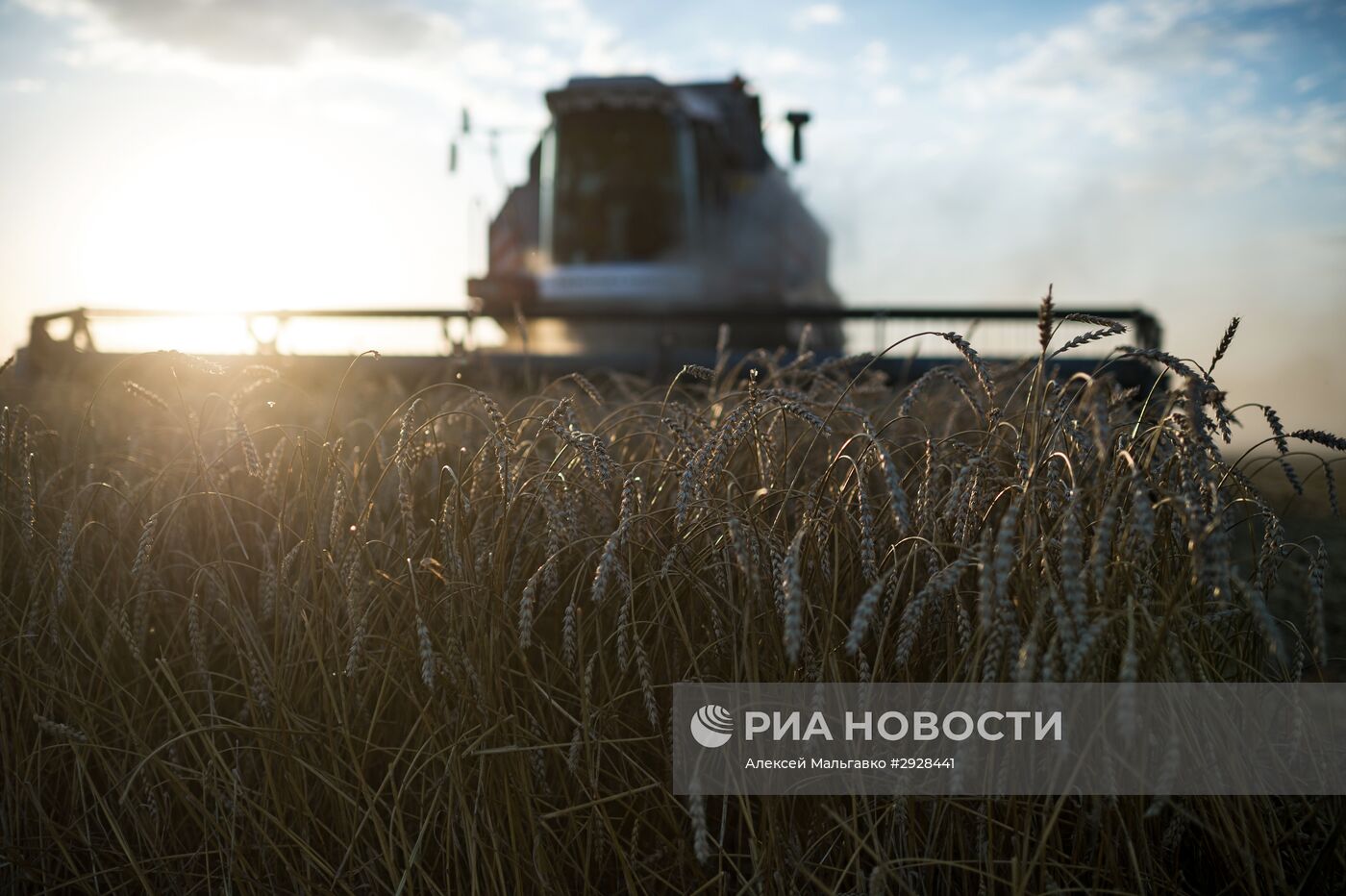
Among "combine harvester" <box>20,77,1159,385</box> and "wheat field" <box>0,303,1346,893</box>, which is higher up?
"combine harvester" <box>20,77,1159,385</box>

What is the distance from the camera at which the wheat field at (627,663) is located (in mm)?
1215

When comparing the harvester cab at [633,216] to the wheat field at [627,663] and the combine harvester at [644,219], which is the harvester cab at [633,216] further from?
the wheat field at [627,663]

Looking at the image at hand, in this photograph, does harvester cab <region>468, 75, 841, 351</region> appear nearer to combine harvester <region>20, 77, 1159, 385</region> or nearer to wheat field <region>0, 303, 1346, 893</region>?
combine harvester <region>20, 77, 1159, 385</region>

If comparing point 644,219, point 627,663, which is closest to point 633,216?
point 644,219

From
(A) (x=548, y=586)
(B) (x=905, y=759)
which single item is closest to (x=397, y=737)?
(A) (x=548, y=586)

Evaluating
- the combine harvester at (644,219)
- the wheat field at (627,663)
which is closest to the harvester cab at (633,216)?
the combine harvester at (644,219)

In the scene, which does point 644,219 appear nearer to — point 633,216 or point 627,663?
point 633,216

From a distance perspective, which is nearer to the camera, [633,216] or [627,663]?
[627,663]

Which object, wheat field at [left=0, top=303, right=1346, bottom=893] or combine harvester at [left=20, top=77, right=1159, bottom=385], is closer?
wheat field at [left=0, top=303, right=1346, bottom=893]

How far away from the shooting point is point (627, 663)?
1.27 metres

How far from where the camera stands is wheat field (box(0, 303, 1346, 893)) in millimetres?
1215

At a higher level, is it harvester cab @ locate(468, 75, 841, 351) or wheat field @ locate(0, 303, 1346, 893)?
harvester cab @ locate(468, 75, 841, 351)

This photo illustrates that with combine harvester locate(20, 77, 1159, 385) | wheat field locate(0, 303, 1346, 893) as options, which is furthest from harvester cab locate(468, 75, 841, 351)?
wheat field locate(0, 303, 1346, 893)

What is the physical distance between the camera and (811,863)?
4.42 ft
